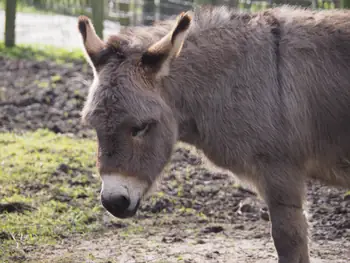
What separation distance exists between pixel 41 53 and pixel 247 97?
851 centimetres

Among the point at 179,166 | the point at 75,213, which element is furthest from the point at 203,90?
the point at 179,166

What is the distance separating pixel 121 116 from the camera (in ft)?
14.2

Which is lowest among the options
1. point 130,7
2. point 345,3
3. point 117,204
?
point 117,204

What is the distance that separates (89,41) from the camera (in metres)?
4.69

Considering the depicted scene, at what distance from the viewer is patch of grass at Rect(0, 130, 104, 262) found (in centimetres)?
577

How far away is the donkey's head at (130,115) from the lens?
14.1 feet

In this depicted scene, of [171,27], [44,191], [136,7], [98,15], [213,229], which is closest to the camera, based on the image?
[171,27]

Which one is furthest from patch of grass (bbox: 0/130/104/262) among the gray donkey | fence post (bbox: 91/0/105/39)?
fence post (bbox: 91/0/105/39)

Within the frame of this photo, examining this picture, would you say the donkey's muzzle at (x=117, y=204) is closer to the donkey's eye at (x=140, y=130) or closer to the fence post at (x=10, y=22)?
the donkey's eye at (x=140, y=130)

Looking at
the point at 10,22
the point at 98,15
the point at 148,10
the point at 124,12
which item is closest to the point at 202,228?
the point at 98,15

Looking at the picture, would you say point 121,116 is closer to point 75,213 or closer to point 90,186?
point 75,213

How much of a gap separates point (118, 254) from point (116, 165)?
1.34m

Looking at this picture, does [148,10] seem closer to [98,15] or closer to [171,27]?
[98,15]

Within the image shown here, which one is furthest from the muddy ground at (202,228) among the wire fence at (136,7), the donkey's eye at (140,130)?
the wire fence at (136,7)
